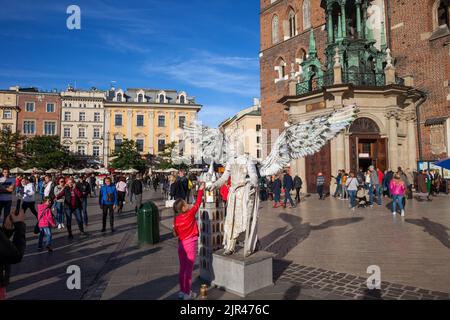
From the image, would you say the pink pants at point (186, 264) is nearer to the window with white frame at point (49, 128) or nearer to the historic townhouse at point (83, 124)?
the historic townhouse at point (83, 124)

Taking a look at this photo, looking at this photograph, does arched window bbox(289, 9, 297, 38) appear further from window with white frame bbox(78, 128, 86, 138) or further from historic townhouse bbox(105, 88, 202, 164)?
window with white frame bbox(78, 128, 86, 138)

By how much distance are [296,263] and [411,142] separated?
64.3ft

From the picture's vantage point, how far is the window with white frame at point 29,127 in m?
60.5

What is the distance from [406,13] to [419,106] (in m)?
7.25

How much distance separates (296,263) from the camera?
21.4 feet

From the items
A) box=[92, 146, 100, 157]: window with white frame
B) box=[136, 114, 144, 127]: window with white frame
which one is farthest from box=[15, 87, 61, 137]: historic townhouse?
box=[136, 114, 144, 127]: window with white frame

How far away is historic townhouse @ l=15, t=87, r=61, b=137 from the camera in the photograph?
198ft

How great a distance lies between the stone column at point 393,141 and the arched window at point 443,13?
8416 mm

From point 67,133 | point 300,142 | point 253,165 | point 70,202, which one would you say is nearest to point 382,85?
point 300,142

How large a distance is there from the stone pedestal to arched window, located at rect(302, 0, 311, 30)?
2971cm

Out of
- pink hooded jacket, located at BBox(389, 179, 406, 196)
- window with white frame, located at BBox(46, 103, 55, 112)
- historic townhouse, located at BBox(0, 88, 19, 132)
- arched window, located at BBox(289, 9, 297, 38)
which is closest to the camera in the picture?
pink hooded jacket, located at BBox(389, 179, 406, 196)

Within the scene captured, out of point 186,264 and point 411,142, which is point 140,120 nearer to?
point 411,142

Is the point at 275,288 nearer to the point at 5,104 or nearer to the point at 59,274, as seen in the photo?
the point at 59,274
